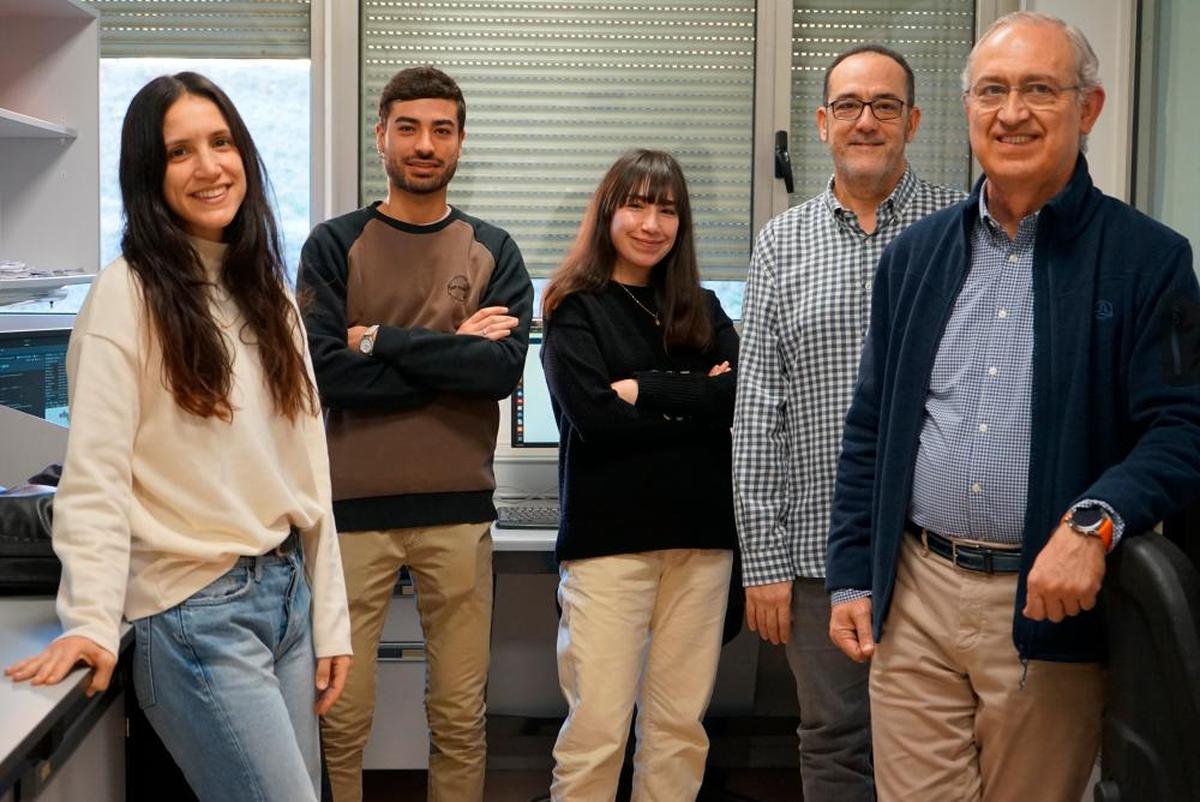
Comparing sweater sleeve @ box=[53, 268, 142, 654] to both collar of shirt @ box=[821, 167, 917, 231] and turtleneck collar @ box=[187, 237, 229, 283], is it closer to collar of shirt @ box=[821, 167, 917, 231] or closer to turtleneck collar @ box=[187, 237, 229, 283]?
turtleneck collar @ box=[187, 237, 229, 283]

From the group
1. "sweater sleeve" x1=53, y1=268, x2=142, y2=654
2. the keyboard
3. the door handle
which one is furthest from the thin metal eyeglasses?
the door handle

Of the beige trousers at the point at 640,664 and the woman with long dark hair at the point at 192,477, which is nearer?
the woman with long dark hair at the point at 192,477

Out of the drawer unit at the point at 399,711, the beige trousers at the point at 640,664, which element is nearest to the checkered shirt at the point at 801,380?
the beige trousers at the point at 640,664

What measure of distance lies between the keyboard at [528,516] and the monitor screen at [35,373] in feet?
3.36

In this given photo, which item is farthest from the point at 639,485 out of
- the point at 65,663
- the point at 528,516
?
the point at 65,663

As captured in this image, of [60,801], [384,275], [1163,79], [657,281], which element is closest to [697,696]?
[657,281]

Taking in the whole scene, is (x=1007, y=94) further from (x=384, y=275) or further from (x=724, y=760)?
(x=724, y=760)

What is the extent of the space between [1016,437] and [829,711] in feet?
2.58

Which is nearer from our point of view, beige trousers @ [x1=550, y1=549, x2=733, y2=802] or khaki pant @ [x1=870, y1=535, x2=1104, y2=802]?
khaki pant @ [x1=870, y1=535, x2=1104, y2=802]

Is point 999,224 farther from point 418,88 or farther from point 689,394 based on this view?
point 418,88

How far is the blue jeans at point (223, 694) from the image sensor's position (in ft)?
5.59

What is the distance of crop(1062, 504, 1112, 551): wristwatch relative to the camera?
5.03 feet

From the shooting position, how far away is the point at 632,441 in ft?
8.34

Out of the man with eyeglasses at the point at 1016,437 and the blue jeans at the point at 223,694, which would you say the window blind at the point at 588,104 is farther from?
the blue jeans at the point at 223,694
